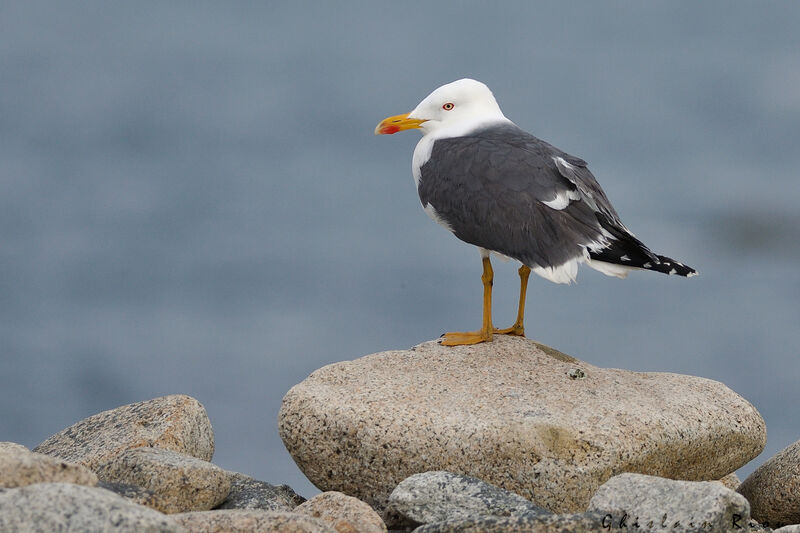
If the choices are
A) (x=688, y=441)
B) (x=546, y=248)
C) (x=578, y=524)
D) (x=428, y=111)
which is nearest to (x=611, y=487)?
(x=578, y=524)

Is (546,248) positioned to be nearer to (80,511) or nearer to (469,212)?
(469,212)

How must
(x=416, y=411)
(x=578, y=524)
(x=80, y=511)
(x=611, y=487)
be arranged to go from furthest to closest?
(x=416, y=411)
(x=611, y=487)
(x=578, y=524)
(x=80, y=511)

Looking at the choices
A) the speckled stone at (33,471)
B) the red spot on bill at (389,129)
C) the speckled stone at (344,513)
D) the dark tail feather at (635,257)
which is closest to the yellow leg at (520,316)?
the dark tail feather at (635,257)

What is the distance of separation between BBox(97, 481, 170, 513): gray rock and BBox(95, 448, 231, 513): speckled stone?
0.02m

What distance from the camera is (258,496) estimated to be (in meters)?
8.81

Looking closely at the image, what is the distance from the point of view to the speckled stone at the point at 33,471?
655 centimetres

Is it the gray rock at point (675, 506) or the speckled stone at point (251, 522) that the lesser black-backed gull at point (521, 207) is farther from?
the speckled stone at point (251, 522)

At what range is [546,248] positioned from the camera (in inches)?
359

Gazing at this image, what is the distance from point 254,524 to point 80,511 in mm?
1278

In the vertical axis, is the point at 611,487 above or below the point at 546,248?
below

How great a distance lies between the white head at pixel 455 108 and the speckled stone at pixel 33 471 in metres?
5.23

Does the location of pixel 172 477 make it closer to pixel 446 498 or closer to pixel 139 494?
pixel 139 494

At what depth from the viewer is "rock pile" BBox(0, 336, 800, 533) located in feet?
22.4

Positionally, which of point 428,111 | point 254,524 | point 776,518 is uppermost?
point 428,111
